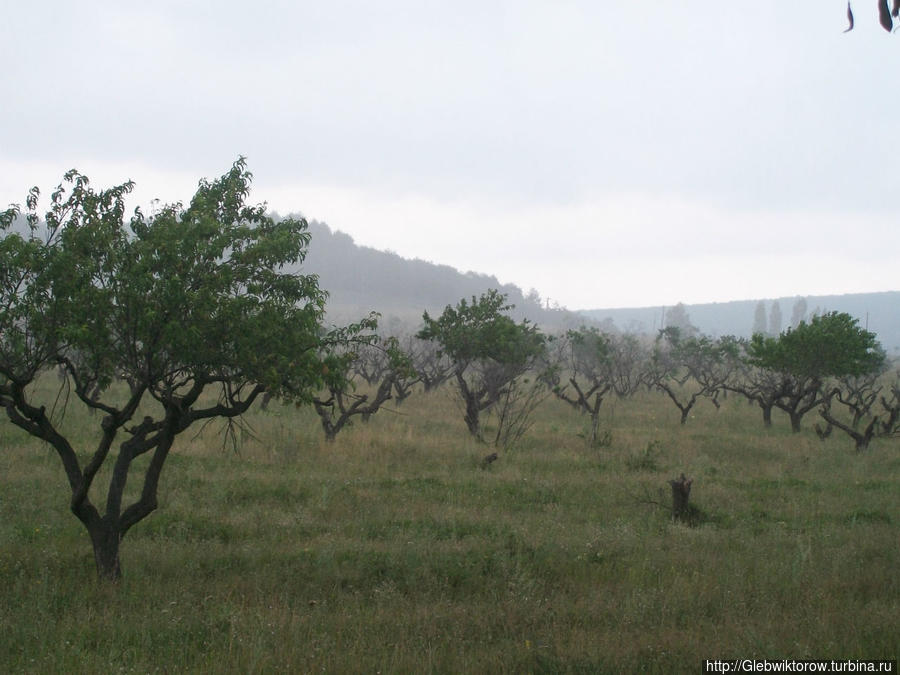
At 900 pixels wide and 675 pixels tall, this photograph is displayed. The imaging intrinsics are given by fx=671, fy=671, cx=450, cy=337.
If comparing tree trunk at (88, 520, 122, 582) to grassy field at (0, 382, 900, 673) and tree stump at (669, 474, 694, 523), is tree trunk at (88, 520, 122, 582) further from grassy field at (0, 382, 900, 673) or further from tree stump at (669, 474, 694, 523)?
tree stump at (669, 474, 694, 523)

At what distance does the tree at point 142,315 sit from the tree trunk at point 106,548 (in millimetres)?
10

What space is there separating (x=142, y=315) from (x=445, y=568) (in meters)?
4.10

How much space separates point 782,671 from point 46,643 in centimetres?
558

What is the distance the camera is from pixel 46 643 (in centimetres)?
529

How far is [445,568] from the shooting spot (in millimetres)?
7398

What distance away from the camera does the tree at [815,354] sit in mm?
23359

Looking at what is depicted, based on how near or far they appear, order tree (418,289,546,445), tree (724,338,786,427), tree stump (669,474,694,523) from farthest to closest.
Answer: tree (724,338,786,427)
tree (418,289,546,445)
tree stump (669,474,694,523)

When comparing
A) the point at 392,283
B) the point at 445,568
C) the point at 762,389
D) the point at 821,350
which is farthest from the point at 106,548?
the point at 392,283

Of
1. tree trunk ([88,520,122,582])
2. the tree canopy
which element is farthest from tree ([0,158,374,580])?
the tree canopy

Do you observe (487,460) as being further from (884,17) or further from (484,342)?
(884,17)

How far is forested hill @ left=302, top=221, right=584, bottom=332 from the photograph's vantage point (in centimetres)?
14825

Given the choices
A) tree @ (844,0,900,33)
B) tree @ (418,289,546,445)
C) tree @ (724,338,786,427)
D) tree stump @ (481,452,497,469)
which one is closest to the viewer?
tree @ (844,0,900,33)

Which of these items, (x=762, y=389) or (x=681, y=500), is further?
(x=762, y=389)

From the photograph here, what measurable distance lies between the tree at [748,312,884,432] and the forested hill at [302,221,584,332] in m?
110
